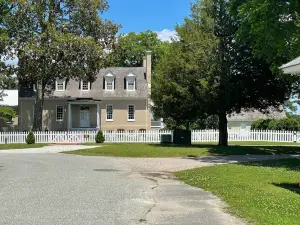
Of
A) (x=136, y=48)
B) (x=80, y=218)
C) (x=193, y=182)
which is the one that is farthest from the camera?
(x=136, y=48)

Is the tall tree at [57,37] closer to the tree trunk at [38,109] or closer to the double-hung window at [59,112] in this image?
the tree trunk at [38,109]

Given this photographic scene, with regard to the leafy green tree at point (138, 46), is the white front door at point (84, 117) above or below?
below

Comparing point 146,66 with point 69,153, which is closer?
point 69,153

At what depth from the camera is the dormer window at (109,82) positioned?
49.4 metres

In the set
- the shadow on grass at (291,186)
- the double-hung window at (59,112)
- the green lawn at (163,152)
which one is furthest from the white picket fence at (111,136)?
the shadow on grass at (291,186)

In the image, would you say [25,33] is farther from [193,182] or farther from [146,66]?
[193,182]

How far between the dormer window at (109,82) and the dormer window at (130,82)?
4.84ft

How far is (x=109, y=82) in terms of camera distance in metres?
49.7

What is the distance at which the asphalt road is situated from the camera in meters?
8.03

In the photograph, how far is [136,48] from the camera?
2852 inches

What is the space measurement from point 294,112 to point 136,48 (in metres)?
30.4

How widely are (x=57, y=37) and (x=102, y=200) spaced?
97.3 feet

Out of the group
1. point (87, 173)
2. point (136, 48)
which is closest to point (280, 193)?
point (87, 173)

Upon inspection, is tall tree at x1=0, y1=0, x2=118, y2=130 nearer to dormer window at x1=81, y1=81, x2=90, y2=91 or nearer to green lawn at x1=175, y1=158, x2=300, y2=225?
dormer window at x1=81, y1=81, x2=90, y2=91
